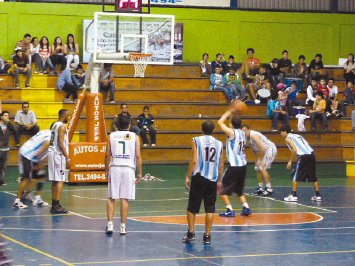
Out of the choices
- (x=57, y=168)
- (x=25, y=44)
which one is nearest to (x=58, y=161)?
(x=57, y=168)

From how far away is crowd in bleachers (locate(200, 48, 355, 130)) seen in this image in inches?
1189

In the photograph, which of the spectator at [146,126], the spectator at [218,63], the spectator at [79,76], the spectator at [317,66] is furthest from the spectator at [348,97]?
the spectator at [79,76]

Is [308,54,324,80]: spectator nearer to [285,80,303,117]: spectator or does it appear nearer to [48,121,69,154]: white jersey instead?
[285,80,303,117]: spectator

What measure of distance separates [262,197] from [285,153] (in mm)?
8438

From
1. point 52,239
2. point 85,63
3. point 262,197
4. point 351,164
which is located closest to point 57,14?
point 85,63

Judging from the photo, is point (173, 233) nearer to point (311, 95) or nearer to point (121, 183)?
point (121, 183)

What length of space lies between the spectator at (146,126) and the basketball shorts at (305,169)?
26.7 ft

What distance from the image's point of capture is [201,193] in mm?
13484

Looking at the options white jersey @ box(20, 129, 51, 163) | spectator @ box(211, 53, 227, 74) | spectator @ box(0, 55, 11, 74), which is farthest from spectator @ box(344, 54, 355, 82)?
white jersey @ box(20, 129, 51, 163)

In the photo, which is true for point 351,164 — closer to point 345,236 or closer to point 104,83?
point 104,83

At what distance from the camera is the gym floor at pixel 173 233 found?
12391mm

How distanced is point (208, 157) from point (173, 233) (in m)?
1.88

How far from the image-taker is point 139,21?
2473 cm

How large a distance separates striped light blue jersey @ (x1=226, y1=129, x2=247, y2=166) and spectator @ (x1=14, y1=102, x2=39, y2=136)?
10.6 metres
